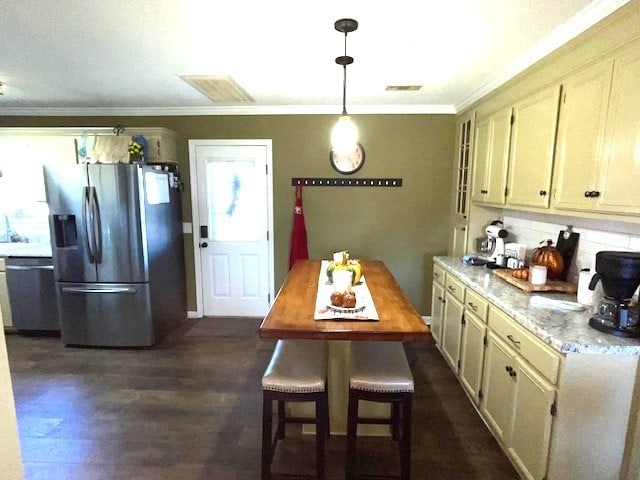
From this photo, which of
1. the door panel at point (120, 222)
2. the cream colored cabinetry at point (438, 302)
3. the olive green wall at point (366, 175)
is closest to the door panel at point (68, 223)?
the door panel at point (120, 222)

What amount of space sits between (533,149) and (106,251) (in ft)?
11.8

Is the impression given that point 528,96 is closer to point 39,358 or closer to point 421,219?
point 421,219

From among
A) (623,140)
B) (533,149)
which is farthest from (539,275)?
(623,140)

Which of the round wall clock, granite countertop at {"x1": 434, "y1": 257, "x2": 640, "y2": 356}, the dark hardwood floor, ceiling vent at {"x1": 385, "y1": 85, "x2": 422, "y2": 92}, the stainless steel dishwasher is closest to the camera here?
granite countertop at {"x1": 434, "y1": 257, "x2": 640, "y2": 356}

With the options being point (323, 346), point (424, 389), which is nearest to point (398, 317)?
point (323, 346)

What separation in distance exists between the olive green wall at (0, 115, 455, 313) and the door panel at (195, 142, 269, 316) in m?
0.16

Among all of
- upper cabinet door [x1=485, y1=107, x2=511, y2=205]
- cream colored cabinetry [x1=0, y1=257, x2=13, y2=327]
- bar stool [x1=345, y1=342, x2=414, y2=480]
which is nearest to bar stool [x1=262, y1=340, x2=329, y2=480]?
bar stool [x1=345, y1=342, x2=414, y2=480]

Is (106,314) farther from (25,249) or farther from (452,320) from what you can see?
(452,320)

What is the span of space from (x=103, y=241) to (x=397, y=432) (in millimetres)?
2972

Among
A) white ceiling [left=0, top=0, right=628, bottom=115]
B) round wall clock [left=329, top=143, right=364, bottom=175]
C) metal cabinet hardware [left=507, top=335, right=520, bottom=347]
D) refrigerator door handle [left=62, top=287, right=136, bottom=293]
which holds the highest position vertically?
white ceiling [left=0, top=0, right=628, bottom=115]

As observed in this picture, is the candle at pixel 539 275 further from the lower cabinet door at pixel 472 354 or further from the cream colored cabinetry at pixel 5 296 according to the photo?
the cream colored cabinetry at pixel 5 296

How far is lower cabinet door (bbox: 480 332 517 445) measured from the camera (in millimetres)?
1940

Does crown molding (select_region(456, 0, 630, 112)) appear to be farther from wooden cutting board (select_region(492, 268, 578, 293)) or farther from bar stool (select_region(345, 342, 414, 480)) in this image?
bar stool (select_region(345, 342, 414, 480))

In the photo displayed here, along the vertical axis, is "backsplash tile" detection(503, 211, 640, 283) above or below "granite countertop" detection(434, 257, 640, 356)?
above
